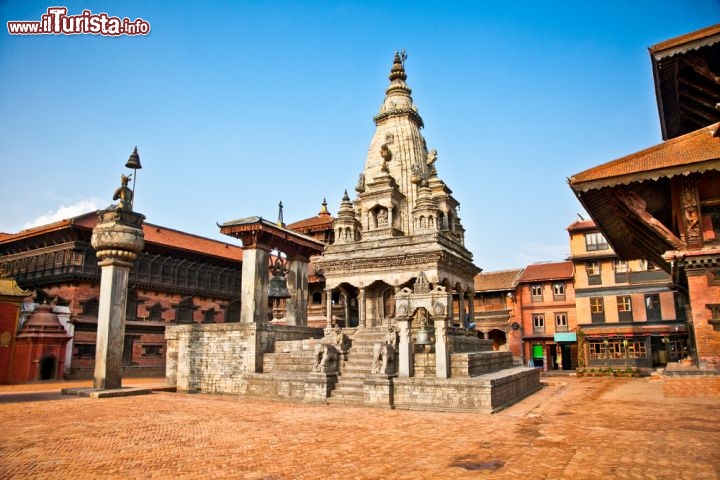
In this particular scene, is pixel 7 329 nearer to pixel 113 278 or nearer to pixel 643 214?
pixel 113 278

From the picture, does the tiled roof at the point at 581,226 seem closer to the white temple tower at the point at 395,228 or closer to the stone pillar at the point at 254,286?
the white temple tower at the point at 395,228

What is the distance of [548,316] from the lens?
4131cm

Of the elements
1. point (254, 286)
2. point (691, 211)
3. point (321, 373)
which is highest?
point (691, 211)

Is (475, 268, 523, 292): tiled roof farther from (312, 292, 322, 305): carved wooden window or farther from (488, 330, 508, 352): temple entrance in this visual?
(312, 292, 322, 305): carved wooden window

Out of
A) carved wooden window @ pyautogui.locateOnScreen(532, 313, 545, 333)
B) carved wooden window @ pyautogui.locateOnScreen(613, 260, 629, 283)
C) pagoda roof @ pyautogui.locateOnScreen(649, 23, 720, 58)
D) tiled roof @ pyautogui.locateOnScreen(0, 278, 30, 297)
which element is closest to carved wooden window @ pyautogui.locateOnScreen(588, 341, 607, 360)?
carved wooden window @ pyautogui.locateOnScreen(532, 313, 545, 333)

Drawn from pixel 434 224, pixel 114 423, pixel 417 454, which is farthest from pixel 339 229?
pixel 417 454

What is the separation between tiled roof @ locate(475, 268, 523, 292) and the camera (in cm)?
4300

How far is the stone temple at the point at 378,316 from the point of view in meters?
15.0

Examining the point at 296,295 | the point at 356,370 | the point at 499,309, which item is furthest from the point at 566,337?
the point at 356,370

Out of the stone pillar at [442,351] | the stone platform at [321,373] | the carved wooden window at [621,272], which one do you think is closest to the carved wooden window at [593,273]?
the carved wooden window at [621,272]

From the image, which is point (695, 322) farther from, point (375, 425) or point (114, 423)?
point (114, 423)

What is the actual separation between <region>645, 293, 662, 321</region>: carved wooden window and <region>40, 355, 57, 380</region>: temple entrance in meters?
39.0

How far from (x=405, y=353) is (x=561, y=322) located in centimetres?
2988

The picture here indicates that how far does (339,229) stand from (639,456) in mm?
21042
